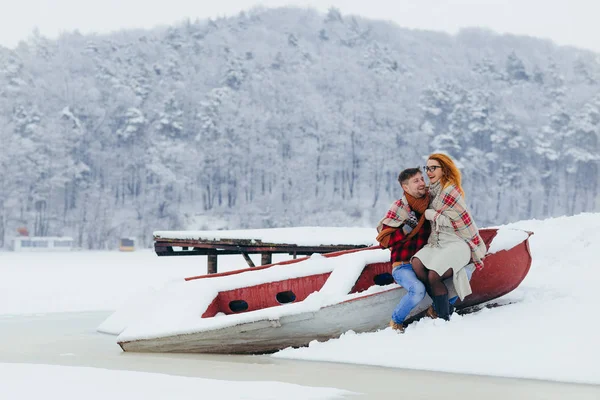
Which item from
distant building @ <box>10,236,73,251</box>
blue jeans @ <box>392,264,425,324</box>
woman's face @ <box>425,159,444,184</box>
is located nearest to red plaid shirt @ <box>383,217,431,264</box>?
blue jeans @ <box>392,264,425,324</box>

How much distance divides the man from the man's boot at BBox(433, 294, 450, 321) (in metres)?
0.28

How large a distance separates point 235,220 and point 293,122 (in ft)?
53.6

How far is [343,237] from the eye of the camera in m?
13.3

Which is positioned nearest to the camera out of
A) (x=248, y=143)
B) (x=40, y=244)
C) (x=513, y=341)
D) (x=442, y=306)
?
(x=513, y=341)

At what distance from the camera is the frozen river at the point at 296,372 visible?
5.97 metres

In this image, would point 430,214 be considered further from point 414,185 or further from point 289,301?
point 289,301

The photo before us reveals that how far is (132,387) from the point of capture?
19.1 feet

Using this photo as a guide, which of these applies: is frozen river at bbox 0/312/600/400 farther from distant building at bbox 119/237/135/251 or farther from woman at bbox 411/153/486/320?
distant building at bbox 119/237/135/251

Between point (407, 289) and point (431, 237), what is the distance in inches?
22.3

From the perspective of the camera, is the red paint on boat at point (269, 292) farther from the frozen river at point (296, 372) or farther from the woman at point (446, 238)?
the woman at point (446, 238)

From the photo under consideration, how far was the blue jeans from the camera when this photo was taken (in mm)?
7516

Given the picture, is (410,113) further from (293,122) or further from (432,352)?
(432,352)

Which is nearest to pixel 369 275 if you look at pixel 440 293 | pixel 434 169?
pixel 440 293

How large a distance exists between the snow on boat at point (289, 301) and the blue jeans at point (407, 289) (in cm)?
39
